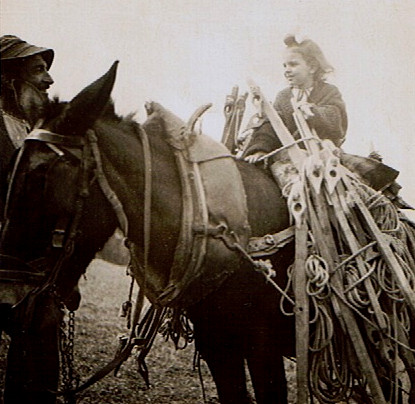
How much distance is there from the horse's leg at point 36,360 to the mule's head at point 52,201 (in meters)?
0.14

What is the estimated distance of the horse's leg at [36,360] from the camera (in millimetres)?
1781

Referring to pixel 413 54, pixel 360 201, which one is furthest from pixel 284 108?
pixel 413 54

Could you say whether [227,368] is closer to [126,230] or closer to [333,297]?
[333,297]

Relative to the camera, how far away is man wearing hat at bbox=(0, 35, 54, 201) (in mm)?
2174

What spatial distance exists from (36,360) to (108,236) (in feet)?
2.09

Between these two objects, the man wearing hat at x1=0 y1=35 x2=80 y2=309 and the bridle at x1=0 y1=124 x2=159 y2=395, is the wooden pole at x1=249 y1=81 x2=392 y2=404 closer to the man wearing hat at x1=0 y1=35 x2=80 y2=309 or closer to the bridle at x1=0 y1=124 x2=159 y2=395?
the bridle at x1=0 y1=124 x2=159 y2=395

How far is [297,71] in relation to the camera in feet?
9.20

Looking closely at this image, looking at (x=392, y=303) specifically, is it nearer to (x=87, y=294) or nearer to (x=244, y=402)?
(x=244, y=402)

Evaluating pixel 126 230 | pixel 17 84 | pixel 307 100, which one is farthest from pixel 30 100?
pixel 307 100

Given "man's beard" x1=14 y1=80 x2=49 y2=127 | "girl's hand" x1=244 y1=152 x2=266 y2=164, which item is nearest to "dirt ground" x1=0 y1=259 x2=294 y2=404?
"girl's hand" x1=244 y1=152 x2=266 y2=164

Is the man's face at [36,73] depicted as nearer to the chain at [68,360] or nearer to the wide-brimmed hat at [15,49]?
the wide-brimmed hat at [15,49]

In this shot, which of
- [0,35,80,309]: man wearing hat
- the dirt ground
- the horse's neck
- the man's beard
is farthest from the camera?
the dirt ground

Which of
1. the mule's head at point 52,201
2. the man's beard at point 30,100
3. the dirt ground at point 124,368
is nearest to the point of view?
the mule's head at point 52,201

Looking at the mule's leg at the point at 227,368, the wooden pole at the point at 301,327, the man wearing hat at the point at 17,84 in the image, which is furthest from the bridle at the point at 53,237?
the wooden pole at the point at 301,327
